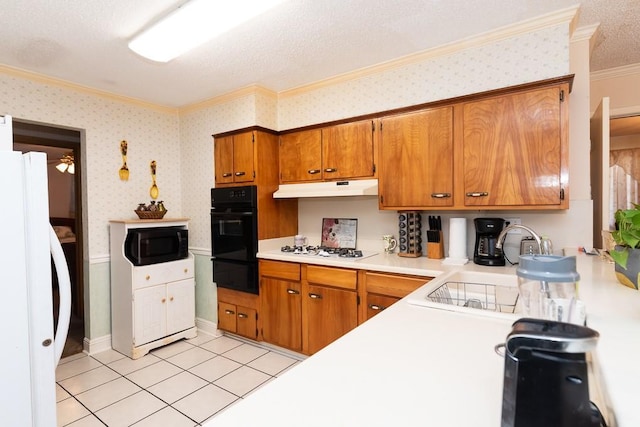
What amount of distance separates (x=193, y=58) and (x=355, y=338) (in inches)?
101

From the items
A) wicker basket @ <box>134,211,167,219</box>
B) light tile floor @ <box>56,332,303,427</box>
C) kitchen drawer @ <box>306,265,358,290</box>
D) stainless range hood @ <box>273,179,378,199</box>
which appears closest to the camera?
light tile floor @ <box>56,332,303,427</box>

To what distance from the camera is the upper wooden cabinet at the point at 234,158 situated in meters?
3.29

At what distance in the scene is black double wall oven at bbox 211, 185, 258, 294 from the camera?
322 centimetres

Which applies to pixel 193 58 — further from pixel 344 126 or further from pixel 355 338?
pixel 355 338

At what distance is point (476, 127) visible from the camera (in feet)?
7.76

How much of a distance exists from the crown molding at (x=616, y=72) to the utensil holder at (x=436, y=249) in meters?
2.07

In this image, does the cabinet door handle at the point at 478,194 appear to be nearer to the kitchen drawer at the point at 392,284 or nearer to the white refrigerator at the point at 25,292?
the kitchen drawer at the point at 392,284

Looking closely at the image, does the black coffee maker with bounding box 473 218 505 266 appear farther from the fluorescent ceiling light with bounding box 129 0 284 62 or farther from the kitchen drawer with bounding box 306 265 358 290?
the fluorescent ceiling light with bounding box 129 0 284 62

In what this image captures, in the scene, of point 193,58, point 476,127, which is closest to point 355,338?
point 476,127

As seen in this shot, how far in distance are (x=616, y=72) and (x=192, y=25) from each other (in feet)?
11.5

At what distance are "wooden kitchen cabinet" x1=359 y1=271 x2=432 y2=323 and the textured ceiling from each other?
5.73 feet

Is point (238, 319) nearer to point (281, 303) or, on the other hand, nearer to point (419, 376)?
point (281, 303)

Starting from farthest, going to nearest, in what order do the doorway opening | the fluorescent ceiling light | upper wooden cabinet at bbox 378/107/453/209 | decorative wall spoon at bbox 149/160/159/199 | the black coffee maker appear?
decorative wall spoon at bbox 149/160/159/199 < the doorway opening < upper wooden cabinet at bbox 378/107/453/209 < the black coffee maker < the fluorescent ceiling light

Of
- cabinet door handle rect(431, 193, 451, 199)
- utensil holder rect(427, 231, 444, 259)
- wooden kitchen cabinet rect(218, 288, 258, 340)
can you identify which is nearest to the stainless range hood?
cabinet door handle rect(431, 193, 451, 199)
